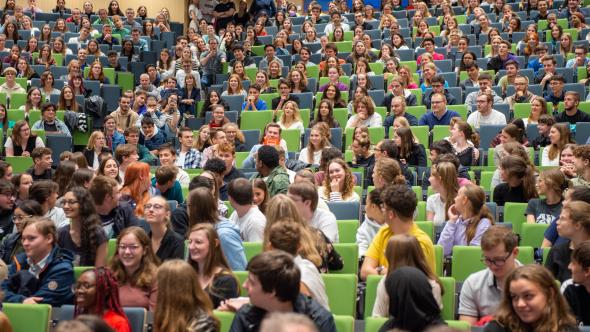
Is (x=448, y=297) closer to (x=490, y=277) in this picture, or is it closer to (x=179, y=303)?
(x=490, y=277)

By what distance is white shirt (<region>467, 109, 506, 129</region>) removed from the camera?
9.32 m

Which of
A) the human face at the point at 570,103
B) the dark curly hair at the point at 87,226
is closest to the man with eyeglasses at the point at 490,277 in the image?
the dark curly hair at the point at 87,226

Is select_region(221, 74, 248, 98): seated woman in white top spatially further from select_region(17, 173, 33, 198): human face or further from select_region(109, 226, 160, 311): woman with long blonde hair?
select_region(109, 226, 160, 311): woman with long blonde hair

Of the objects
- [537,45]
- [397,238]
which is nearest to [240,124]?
[537,45]

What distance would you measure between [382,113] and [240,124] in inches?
63.5

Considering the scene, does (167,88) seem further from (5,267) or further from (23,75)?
(5,267)

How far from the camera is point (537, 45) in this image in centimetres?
1208

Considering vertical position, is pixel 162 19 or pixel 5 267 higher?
pixel 162 19

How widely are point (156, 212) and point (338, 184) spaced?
186cm

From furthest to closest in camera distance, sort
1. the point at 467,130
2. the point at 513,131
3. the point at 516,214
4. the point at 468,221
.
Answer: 1. the point at 467,130
2. the point at 513,131
3. the point at 516,214
4. the point at 468,221

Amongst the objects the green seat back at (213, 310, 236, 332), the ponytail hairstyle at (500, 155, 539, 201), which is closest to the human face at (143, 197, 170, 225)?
the green seat back at (213, 310, 236, 332)

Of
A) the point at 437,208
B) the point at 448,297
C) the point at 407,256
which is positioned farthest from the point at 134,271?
the point at 437,208

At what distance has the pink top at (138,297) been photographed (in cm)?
461

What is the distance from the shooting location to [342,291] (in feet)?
15.3
